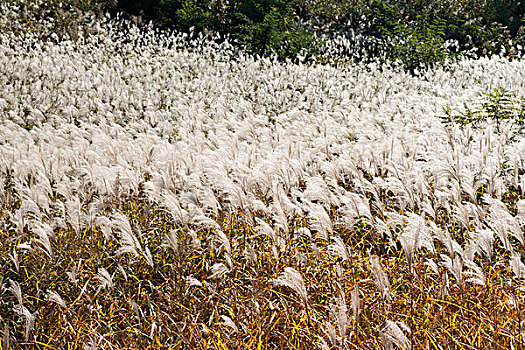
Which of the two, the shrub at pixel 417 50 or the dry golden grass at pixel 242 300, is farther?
the shrub at pixel 417 50

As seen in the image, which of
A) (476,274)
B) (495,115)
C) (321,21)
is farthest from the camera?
(321,21)

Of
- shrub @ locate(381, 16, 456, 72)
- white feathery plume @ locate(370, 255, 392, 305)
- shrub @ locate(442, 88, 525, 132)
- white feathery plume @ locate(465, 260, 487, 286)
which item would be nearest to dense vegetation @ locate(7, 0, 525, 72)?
shrub @ locate(381, 16, 456, 72)

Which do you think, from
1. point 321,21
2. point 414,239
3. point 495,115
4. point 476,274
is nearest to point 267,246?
point 414,239

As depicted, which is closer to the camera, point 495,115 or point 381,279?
point 381,279

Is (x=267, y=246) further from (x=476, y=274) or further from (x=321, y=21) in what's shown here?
(x=321, y=21)

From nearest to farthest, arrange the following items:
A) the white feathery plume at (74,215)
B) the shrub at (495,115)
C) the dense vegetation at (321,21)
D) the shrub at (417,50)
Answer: the white feathery plume at (74,215) → the shrub at (495,115) → the shrub at (417,50) → the dense vegetation at (321,21)

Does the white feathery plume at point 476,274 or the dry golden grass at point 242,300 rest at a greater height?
the white feathery plume at point 476,274

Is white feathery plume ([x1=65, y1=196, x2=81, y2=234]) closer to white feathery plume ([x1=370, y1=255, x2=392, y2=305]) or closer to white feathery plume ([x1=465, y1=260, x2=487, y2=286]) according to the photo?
white feathery plume ([x1=370, y1=255, x2=392, y2=305])

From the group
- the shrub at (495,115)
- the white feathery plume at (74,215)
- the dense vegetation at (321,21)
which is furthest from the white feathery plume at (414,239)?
the dense vegetation at (321,21)

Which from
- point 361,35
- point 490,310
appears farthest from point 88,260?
point 361,35

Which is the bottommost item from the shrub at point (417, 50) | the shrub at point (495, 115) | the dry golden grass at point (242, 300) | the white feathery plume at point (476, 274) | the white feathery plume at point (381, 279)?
the dry golden grass at point (242, 300)

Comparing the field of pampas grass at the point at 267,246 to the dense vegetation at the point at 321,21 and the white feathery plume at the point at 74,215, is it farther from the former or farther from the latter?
the dense vegetation at the point at 321,21

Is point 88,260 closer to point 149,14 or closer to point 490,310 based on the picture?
point 490,310

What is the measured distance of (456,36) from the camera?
13.7 meters
